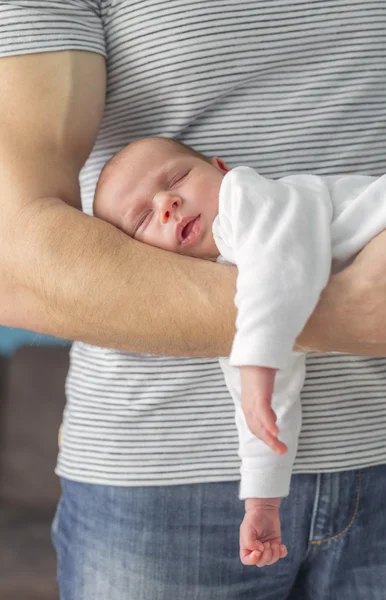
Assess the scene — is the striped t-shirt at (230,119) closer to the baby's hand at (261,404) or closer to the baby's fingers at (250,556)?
the baby's fingers at (250,556)

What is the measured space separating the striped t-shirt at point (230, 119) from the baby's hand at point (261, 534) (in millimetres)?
106

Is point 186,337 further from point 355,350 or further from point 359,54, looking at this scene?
point 359,54

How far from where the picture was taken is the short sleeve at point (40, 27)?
108 centimetres

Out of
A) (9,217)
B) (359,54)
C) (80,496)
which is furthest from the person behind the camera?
(80,496)

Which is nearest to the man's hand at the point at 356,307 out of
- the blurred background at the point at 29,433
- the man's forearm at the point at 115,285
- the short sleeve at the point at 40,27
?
the man's forearm at the point at 115,285

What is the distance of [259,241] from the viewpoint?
90cm

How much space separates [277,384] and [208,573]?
0.36 metres

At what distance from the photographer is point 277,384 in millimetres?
1100

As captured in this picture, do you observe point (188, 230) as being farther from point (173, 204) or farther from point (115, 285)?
point (115, 285)

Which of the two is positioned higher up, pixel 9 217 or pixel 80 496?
pixel 9 217

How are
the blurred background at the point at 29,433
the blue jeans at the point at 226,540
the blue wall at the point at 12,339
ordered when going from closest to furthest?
1. the blue jeans at the point at 226,540
2. the blurred background at the point at 29,433
3. the blue wall at the point at 12,339

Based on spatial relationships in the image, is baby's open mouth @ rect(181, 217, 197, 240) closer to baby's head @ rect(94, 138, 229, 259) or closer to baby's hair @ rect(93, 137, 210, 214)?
baby's head @ rect(94, 138, 229, 259)

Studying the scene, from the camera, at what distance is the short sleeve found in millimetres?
1081

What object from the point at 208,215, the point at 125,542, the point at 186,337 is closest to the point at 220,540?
the point at 125,542
